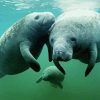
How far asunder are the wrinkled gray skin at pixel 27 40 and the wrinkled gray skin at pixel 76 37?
0.48m

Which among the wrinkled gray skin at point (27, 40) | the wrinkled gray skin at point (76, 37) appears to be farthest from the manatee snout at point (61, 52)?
the wrinkled gray skin at point (27, 40)

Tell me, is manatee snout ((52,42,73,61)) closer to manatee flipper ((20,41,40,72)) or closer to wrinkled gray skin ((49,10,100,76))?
wrinkled gray skin ((49,10,100,76))

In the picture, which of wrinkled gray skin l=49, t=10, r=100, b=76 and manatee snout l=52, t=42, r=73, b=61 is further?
wrinkled gray skin l=49, t=10, r=100, b=76

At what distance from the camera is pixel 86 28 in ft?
23.7

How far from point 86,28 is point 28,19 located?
1.89 metres

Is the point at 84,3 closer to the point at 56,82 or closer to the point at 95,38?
the point at 56,82

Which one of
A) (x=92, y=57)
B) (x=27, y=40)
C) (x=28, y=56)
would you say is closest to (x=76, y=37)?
(x=92, y=57)

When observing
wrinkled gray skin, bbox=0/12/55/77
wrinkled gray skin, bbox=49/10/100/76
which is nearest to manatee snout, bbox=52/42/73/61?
wrinkled gray skin, bbox=49/10/100/76

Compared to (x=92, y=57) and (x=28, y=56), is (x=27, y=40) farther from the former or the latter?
(x=92, y=57)

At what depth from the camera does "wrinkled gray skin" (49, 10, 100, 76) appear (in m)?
6.16

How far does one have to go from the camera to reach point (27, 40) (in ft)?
24.9

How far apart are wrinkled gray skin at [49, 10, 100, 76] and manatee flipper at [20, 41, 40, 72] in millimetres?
573

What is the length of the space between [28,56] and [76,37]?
149 centimetres

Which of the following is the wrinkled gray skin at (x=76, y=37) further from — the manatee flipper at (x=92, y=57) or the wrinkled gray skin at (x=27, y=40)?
the wrinkled gray skin at (x=27, y=40)
